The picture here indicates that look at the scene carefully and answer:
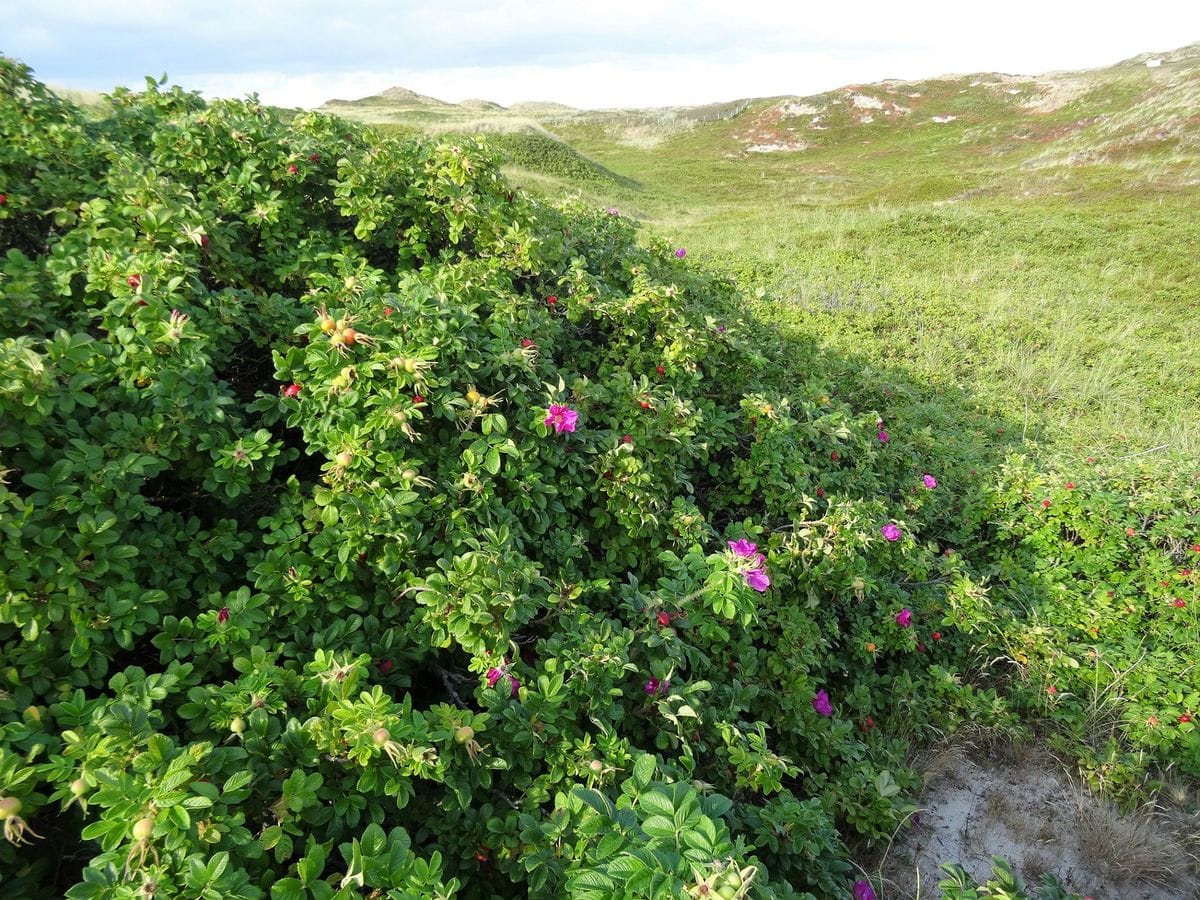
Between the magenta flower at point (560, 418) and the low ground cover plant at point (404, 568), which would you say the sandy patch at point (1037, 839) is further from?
the magenta flower at point (560, 418)

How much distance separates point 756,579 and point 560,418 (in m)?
0.97

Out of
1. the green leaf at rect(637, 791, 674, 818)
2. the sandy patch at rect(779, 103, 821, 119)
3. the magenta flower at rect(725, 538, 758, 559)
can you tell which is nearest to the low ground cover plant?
the green leaf at rect(637, 791, 674, 818)

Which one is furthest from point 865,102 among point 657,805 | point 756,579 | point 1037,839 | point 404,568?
point 657,805

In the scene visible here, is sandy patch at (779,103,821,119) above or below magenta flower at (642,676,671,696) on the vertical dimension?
above

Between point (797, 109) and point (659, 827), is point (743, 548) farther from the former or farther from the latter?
point (797, 109)

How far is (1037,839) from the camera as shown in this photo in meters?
2.82

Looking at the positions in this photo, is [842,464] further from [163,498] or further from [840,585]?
[163,498]

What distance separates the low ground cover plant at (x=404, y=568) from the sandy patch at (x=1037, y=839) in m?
0.19

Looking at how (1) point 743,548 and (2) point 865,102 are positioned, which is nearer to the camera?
(1) point 743,548

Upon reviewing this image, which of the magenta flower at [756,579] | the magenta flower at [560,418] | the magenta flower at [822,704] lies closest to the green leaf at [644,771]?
the magenta flower at [756,579]

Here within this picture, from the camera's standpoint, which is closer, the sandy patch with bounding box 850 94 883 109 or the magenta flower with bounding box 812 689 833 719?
the magenta flower with bounding box 812 689 833 719

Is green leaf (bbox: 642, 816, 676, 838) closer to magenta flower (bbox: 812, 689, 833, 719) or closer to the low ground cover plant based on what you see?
the low ground cover plant

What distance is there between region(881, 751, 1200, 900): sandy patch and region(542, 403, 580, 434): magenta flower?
2.31 metres

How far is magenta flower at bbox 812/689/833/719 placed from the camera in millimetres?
2820
